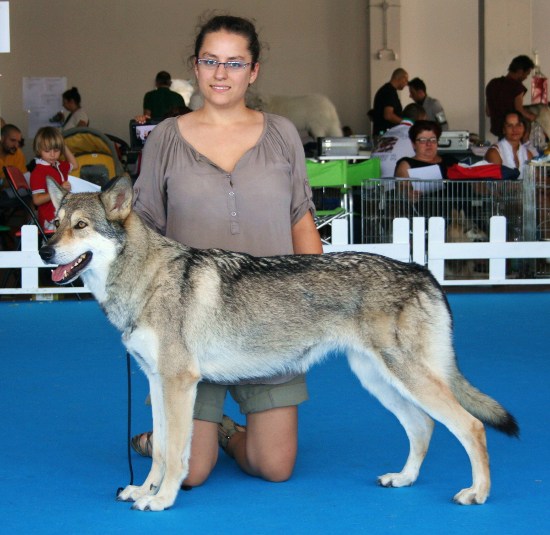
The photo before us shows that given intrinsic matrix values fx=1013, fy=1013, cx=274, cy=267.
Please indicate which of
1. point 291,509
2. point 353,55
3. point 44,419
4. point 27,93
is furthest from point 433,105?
point 291,509

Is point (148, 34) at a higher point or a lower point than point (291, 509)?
higher

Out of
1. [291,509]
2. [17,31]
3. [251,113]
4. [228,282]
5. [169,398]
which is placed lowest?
[291,509]

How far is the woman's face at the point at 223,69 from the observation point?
13.9 feet

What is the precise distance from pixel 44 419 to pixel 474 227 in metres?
6.19

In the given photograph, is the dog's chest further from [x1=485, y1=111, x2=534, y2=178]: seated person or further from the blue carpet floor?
[x1=485, y1=111, x2=534, y2=178]: seated person

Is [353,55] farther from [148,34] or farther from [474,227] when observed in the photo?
[474,227]

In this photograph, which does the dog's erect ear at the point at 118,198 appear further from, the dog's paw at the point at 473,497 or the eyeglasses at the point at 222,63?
the dog's paw at the point at 473,497

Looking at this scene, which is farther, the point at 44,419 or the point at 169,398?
the point at 44,419

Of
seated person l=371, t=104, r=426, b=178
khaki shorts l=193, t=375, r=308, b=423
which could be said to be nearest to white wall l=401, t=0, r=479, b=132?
seated person l=371, t=104, r=426, b=178

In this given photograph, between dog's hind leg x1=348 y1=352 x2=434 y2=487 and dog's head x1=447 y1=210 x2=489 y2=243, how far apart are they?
20.7 feet

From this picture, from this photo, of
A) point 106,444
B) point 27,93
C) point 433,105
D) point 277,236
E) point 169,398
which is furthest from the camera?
point 27,93

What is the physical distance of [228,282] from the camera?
389 centimetres

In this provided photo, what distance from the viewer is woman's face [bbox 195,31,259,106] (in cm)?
424

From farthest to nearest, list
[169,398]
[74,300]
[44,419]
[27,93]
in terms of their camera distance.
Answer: [27,93]
[74,300]
[44,419]
[169,398]
